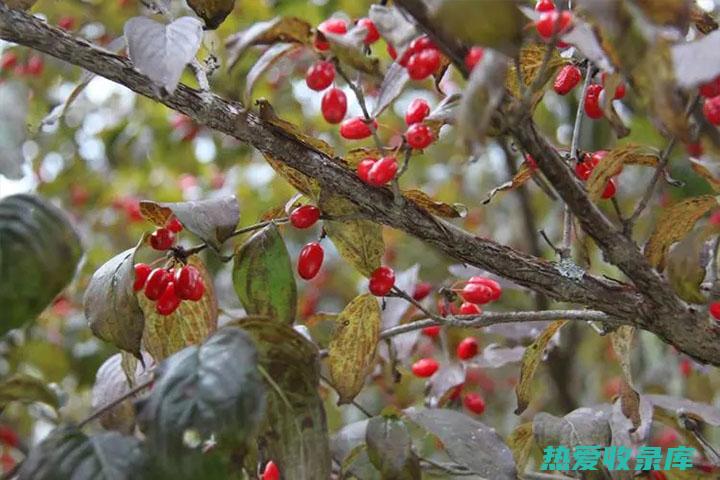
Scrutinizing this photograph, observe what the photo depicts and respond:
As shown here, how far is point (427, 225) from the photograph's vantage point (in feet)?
2.86

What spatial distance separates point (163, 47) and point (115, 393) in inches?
17.7

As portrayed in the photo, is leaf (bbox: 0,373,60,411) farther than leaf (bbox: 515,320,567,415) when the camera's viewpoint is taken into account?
No

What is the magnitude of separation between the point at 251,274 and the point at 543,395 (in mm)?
1849

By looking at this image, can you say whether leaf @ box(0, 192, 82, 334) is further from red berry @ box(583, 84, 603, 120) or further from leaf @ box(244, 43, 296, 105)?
red berry @ box(583, 84, 603, 120)

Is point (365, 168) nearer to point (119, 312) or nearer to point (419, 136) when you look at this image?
point (419, 136)

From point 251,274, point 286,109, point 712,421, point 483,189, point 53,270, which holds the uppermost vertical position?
point 53,270

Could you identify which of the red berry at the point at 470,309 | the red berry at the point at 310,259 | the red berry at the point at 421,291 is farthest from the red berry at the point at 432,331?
the red berry at the point at 310,259

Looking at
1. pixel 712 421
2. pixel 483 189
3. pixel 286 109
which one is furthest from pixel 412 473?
pixel 483 189

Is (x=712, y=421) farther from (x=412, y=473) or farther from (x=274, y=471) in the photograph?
(x=274, y=471)

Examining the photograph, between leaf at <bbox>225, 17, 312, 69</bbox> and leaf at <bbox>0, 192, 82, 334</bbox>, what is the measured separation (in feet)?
0.66

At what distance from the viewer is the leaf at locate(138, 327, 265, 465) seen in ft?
2.19

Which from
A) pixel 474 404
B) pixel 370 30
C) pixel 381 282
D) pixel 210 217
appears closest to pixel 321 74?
pixel 370 30

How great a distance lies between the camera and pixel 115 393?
1.03m

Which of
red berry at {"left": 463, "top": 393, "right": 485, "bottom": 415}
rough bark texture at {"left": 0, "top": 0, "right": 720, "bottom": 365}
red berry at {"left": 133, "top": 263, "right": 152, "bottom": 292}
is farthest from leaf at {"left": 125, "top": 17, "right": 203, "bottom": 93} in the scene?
red berry at {"left": 463, "top": 393, "right": 485, "bottom": 415}
